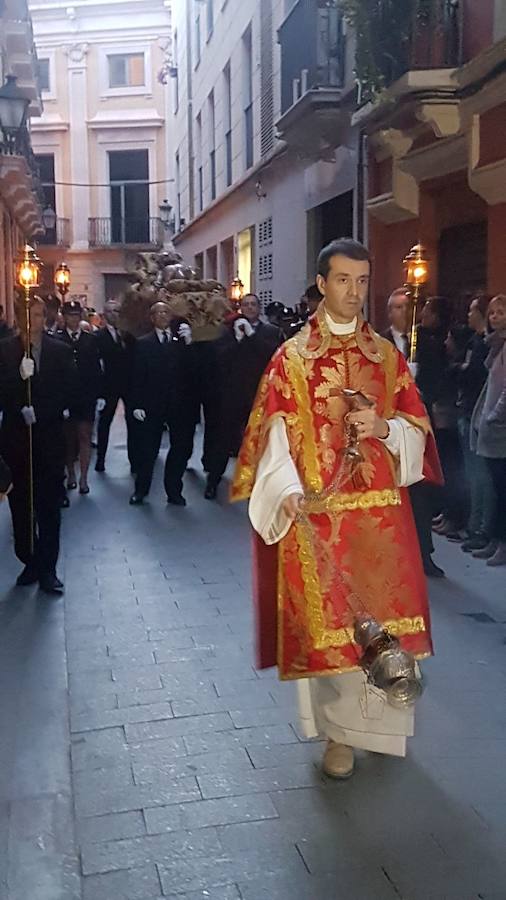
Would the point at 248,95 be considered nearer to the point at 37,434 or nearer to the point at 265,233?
the point at 265,233

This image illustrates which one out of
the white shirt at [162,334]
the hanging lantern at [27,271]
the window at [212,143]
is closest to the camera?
the hanging lantern at [27,271]

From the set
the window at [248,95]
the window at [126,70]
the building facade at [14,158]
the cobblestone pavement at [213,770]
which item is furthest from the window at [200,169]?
the cobblestone pavement at [213,770]

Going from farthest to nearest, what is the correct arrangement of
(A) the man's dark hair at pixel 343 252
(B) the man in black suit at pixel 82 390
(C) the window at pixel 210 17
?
(C) the window at pixel 210 17 → (B) the man in black suit at pixel 82 390 → (A) the man's dark hair at pixel 343 252

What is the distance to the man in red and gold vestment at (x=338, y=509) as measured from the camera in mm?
3979

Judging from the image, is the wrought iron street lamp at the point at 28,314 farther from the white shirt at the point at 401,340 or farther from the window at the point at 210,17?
the window at the point at 210,17

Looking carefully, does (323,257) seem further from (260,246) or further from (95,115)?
(95,115)

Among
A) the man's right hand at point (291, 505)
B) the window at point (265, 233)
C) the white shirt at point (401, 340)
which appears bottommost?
the man's right hand at point (291, 505)

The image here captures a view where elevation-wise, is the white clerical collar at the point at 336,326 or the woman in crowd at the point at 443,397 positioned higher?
the white clerical collar at the point at 336,326

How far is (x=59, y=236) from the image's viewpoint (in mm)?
37875

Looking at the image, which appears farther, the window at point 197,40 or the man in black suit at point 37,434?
the window at point 197,40

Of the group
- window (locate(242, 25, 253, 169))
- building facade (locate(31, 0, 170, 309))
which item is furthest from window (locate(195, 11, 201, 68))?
building facade (locate(31, 0, 170, 309))

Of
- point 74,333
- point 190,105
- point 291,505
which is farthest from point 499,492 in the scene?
point 190,105

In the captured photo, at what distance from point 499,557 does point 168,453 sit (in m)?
3.79

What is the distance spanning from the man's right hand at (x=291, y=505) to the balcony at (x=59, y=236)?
3498 cm
